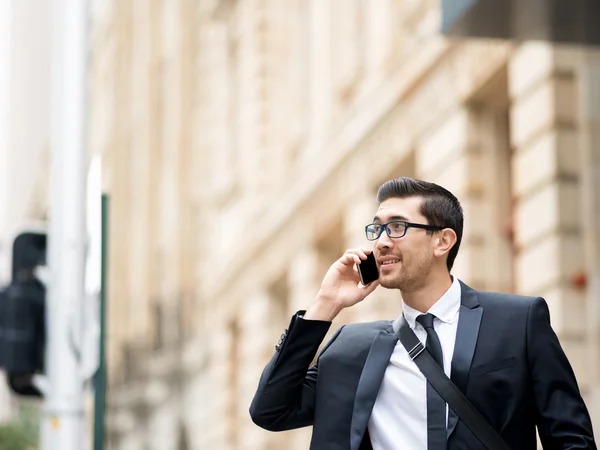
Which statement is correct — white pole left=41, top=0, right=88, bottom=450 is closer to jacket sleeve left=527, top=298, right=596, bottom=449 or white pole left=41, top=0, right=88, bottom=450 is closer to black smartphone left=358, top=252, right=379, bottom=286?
black smartphone left=358, top=252, right=379, bottom=286

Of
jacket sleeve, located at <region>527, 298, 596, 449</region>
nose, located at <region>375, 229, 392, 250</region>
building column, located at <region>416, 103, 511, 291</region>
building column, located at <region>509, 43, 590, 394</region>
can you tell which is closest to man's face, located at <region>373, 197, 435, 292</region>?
nose, located at <region>375, 229, 392, 250</region>

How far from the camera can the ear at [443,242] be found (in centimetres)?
400

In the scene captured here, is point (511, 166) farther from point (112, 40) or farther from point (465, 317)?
point (112, 40)

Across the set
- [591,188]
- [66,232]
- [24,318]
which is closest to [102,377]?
[24,318]

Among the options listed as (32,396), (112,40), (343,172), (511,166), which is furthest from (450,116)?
(112,40)

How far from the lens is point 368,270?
4082 millimetres

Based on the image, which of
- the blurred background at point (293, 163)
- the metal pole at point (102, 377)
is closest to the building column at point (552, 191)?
the blurred background at point (293, 163)

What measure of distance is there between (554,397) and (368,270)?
713mm

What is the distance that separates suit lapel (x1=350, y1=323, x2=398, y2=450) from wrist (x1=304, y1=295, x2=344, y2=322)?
6.6 inches

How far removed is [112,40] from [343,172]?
29.5 meters

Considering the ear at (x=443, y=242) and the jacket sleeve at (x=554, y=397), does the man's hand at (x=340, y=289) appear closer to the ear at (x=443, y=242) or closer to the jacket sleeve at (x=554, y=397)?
the ear at (x=443, y=242)

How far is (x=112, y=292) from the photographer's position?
4378 cm

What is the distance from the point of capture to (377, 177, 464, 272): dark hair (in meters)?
4.02

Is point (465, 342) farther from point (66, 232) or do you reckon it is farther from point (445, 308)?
point (66, 232)
